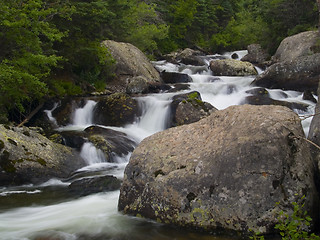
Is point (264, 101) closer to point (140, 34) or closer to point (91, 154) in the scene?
point (91, 154)

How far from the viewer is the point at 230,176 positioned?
4785mm

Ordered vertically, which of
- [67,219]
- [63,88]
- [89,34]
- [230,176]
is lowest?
[67,219]

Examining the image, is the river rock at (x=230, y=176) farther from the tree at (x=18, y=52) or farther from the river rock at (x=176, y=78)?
the river rock at (x=176, y=78)

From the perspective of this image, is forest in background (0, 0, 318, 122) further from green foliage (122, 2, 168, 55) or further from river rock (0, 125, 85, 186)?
river rock (0, 125, 85, 186)

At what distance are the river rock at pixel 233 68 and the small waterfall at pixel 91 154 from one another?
46.1ft

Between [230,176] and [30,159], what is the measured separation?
5692mm

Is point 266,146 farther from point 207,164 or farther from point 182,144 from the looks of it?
point 182,144

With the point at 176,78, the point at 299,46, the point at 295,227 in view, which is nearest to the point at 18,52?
the point at 295,227

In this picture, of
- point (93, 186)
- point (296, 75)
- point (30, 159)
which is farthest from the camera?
point (296, 75)

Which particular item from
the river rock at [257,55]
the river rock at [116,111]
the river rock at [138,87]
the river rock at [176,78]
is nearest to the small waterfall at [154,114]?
the river rock at [116,111]

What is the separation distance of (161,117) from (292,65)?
7608 mm

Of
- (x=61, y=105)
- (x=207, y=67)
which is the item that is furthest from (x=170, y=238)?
(x=207, y=67)

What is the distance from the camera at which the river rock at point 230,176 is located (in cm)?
455

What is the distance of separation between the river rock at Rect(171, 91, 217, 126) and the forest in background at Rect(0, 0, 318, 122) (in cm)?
494
